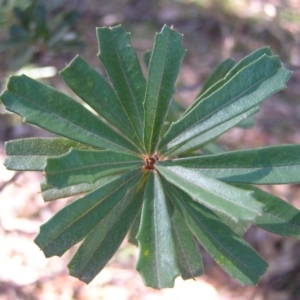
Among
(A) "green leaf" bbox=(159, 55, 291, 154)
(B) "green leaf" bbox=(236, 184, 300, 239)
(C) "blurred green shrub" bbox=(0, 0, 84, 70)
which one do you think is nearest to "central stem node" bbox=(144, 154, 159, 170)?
(A) "green leaf" bbox=(159, 55, 291, 154)

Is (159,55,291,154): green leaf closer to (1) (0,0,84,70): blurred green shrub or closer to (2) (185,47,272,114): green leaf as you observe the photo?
(2) (185,47,272,114): green leaf

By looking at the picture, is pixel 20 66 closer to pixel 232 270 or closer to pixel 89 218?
pixel 89 218

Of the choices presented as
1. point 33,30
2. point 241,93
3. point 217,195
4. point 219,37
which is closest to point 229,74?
point 241,93

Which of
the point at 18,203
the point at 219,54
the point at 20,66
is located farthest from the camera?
the point at 219,54

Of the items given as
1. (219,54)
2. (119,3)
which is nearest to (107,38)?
(219,54)

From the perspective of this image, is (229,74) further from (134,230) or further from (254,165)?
(134,230)
